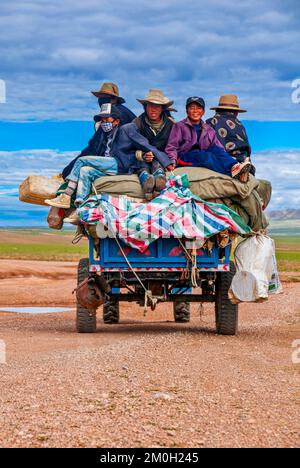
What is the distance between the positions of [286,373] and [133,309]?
1400 cm

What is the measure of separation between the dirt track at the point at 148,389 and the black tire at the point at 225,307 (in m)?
0.27

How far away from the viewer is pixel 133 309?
24.4 metres

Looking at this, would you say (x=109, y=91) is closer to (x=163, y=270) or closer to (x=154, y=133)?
(x=154, y=133)

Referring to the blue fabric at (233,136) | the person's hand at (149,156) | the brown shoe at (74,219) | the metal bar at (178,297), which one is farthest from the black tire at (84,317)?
the blue fabric at (233,136)

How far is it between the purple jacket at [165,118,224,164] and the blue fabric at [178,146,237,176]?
101mm

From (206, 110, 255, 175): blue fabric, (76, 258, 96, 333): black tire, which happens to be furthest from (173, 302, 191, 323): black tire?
(206, 110, 255, 175): blue fabric

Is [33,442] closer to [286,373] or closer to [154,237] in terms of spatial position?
[286,373]

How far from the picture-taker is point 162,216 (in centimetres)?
1352

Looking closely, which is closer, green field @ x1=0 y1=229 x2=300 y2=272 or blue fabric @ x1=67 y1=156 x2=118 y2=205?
blue fabric @ x1=67 y1=156 x2=118 y2=205

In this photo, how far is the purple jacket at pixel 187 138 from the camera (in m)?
14.5

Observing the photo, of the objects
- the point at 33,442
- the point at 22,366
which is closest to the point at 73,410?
the point at 33,442

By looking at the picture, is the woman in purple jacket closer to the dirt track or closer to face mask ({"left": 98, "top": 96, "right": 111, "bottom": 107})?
face mask ({"left": 98, "top": 96, "right": 111, "bottom": 107})

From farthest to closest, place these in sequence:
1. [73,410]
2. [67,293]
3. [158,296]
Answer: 1. [67,293]
2. [158,296]
3. [73,410]

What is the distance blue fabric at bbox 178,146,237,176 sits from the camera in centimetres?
1428
